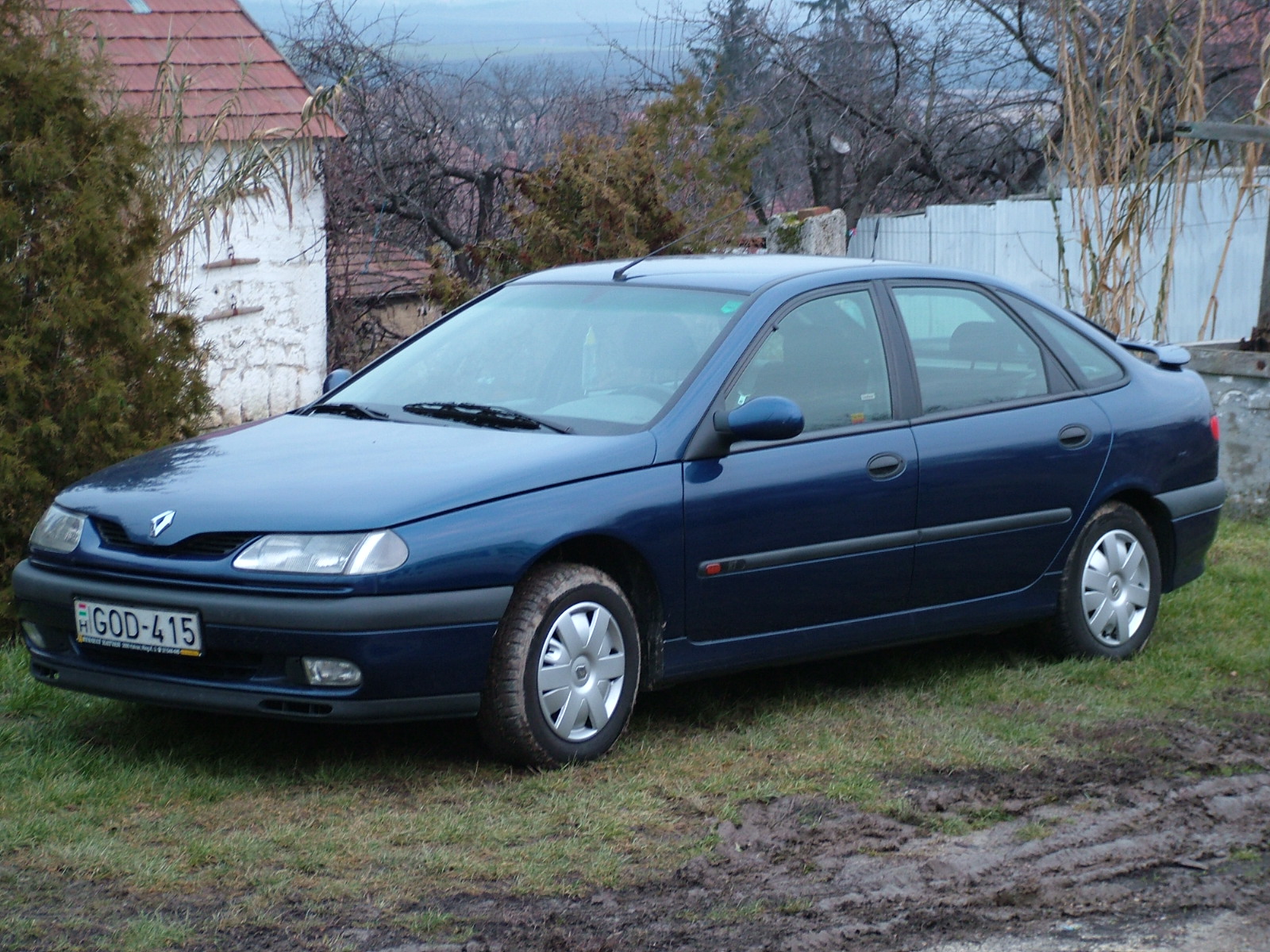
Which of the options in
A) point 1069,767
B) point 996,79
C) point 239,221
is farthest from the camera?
point 996,79

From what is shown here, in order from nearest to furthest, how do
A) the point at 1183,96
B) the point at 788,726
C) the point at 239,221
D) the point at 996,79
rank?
the point at 788,726
the point at 1183,96
the point at 239,221
the point at 996,79

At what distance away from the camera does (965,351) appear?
6535 millimetres

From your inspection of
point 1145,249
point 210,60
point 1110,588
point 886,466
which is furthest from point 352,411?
point 210,60

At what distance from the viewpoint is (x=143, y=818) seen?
477cm

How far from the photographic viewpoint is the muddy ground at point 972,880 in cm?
398

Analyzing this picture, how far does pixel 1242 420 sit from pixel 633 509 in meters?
6.36

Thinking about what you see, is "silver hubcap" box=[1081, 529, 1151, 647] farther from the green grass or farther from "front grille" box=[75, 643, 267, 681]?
"front grille" box=[75, 643, 267, 681]

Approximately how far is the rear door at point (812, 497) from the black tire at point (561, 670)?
33cm

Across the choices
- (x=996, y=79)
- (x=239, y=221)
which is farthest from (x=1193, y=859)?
(x=996, y=79)

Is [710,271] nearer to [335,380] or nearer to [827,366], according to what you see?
[827,366]

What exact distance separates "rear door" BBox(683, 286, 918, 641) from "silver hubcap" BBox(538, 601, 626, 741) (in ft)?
1.16

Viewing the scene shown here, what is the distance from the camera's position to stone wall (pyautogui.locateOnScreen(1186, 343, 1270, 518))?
10406 mm

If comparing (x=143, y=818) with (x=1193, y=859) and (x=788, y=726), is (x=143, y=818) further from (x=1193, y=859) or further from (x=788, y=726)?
(x=1193, y=859)

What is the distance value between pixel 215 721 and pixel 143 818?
97cm
